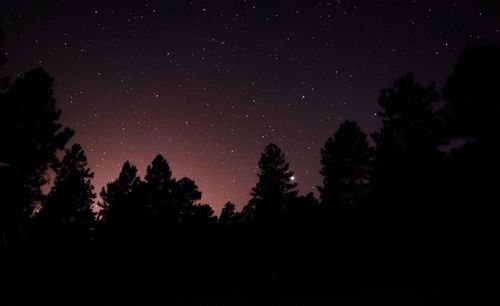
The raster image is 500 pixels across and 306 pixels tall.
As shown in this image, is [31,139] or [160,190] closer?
[31,139]

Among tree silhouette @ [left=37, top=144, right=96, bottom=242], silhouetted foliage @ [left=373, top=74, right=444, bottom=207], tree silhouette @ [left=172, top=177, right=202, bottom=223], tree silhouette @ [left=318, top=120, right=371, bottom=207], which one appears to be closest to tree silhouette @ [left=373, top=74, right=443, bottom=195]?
silhouetted foliage @ [left=373, top=74, right=444, bottom=207]

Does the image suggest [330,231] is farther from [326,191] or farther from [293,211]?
[326,191]

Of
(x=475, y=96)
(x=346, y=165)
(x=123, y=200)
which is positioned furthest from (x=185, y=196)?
(x=475, y=96)

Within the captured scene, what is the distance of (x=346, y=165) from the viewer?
38344mm

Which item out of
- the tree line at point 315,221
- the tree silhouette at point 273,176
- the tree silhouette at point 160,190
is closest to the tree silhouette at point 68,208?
the tree line at point 315,221

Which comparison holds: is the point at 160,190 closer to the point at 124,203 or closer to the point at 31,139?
the point at 124,203

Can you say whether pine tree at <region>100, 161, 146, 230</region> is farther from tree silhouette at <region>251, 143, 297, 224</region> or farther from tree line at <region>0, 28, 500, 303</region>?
tree silhouette at <region>251, 143, 297, 224</region>

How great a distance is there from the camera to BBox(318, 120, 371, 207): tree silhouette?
37938 millimetres

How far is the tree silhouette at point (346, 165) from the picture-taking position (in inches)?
1494

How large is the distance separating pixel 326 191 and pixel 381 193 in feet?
60.2

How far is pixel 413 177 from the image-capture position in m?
19.2

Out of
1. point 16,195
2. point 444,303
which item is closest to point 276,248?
point 444,303

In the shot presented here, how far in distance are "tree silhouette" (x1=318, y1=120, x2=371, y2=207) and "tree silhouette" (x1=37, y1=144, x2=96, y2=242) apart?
2088cm

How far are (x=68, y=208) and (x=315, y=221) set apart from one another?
65.9 ft
